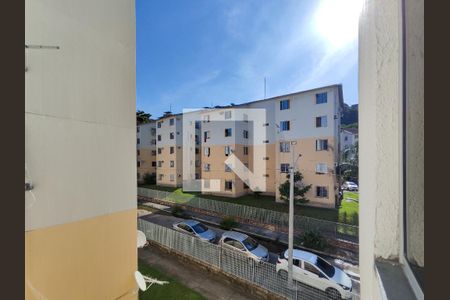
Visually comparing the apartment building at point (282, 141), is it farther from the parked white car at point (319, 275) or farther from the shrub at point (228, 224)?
the parked white car at point (319, 275)

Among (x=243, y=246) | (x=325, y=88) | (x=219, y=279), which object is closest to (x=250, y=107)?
(x=325, y=88)

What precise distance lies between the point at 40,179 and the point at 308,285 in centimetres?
535

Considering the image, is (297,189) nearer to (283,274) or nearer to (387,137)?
(283,274)

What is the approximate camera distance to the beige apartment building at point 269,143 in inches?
414

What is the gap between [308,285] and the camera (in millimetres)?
4625

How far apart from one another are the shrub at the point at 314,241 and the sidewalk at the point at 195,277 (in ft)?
9.69

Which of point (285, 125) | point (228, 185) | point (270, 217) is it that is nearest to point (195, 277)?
point (270, 217)

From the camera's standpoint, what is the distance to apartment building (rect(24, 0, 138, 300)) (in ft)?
5.24

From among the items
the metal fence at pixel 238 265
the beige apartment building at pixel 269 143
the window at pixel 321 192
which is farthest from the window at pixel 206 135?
the metal fence at pixel 238 265

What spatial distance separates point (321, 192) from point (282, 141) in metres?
3.50

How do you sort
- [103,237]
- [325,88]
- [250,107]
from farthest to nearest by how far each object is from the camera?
[250,107] → [325,88] → [103,237]

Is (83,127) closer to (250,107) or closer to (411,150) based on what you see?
(411,150)

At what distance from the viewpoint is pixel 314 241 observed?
6.68 m

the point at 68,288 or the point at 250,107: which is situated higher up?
the point at 250,107
